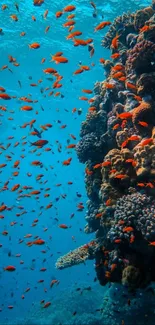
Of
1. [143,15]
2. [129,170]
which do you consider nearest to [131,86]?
[129,170]

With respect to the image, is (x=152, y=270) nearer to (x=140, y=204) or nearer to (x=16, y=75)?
(x=140, y=204)

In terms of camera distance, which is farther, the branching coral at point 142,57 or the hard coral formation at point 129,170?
the branching coral at point 142,57

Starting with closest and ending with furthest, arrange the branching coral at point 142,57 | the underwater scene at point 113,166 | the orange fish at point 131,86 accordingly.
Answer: the underwater scene at point 113,166
the branching coral at point 142,57
the orange fish at point 131,86

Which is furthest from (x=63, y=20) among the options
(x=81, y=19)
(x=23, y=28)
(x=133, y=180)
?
(x=133, y=180)

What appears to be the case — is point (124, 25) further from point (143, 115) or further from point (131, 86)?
point (143, 115)

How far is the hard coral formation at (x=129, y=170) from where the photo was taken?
695 cm

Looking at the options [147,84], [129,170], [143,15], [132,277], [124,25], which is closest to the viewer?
[132,277]

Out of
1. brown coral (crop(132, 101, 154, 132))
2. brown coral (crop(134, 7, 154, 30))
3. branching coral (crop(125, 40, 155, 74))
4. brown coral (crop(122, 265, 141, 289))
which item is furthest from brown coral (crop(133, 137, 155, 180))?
brown coral (crop(134, 7, 154, 30))

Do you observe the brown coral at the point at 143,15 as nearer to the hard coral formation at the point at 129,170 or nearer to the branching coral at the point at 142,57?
the hard coral formation at the point at 129,170

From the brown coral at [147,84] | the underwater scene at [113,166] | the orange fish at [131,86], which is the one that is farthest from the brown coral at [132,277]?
the orange fish at [131,86]

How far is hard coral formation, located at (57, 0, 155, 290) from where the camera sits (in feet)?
22.8

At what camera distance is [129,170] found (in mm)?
7723

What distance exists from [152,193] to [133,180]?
67 centimetres

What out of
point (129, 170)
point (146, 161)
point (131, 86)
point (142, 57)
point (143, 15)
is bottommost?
point (146, 161)
